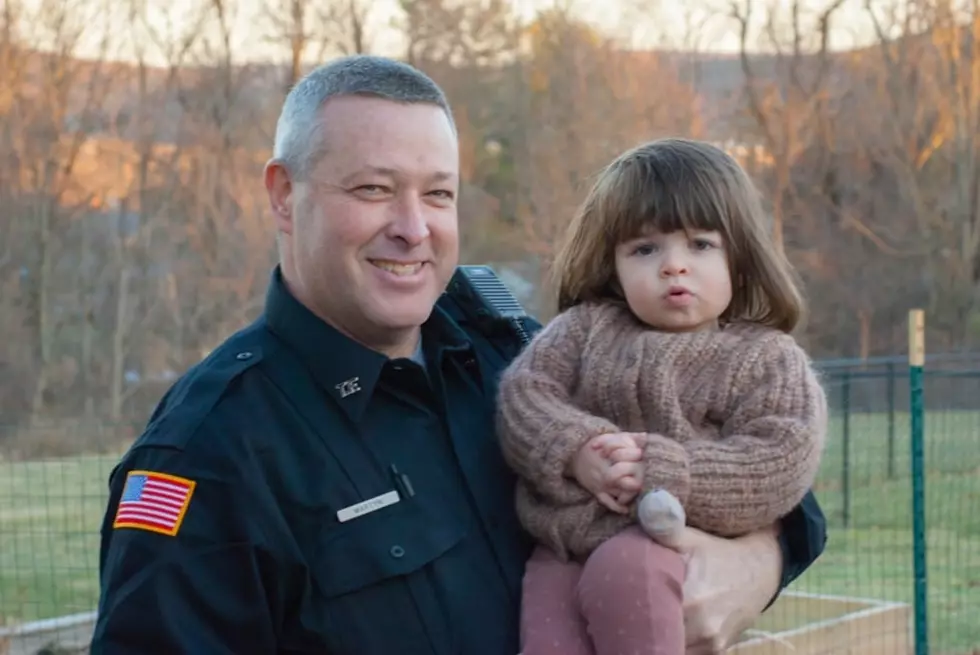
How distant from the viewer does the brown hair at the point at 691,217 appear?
2.50 metres

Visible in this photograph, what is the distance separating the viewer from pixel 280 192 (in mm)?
2377

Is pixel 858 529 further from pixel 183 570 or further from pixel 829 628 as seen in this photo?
pixel 183 570

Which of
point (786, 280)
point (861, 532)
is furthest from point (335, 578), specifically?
point (861, 532)

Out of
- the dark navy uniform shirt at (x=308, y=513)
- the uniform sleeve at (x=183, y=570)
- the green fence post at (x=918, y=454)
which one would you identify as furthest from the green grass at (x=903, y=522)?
the uniform sleeve at (x=183, y=570)

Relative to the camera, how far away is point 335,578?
Answer: 2.10 metres

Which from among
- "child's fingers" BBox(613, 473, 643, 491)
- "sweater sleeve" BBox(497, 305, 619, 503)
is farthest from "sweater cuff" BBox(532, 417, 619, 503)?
"child's fingers" BBox(613, 473, 643, 491)

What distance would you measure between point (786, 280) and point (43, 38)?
2273 centimetres

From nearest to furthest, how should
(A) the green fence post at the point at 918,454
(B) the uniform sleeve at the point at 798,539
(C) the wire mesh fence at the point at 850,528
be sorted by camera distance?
(B) the uniform sleeve at the point at 798,539
(A) the green fence post at the point at 918,454
(C) the wire mesh fence at the point at 850,528

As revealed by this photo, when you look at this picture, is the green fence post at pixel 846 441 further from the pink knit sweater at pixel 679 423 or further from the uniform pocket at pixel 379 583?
the uniform pocket at pixel 379 583

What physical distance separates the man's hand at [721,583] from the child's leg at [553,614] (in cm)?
21

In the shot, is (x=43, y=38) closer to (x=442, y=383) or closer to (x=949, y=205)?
(x=949, y=205)

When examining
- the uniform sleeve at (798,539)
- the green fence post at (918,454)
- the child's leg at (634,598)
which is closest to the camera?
the child's leg at (634,598)

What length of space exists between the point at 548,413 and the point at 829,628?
15.2 ft

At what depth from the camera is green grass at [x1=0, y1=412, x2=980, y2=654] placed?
7039 millimetres
